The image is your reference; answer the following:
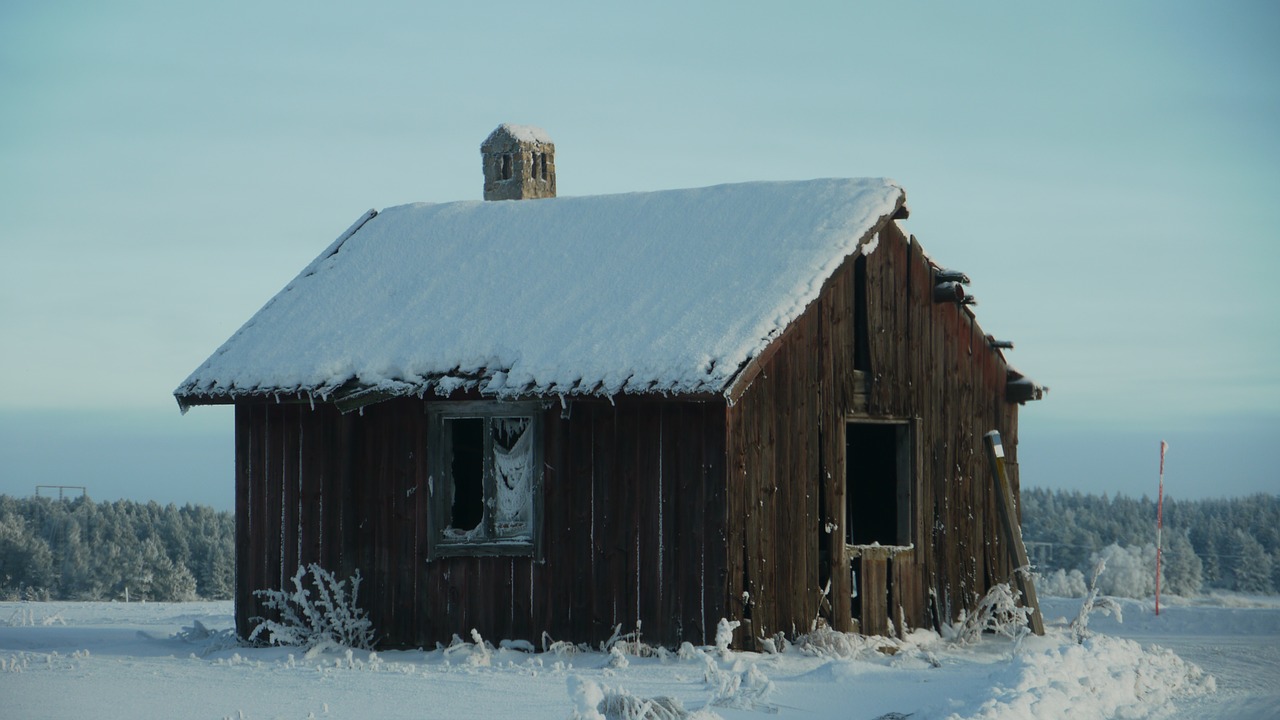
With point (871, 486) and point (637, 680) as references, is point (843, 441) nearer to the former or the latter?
point (637, 680)

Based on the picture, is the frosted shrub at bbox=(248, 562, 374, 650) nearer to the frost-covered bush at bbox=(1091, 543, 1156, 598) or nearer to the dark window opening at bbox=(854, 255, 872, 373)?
the dark window opening at bbox=(854, 255, 872, 373)

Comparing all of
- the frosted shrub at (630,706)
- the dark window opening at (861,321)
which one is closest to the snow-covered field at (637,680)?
the frosted shrub at (630,706)

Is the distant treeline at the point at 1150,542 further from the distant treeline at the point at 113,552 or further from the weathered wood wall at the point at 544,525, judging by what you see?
the distant treeline at the point at 113,552

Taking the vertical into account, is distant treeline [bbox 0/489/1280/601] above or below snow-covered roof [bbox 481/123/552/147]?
below

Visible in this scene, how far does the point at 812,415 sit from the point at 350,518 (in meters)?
4.87

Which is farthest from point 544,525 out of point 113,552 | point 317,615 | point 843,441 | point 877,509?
point 113,552

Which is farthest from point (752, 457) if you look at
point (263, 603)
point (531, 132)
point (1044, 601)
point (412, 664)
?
point (1044, 601)

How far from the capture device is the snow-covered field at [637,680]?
1066 cm

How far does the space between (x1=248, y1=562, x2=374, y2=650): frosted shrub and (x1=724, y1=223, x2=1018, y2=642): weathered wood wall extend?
3.99 m

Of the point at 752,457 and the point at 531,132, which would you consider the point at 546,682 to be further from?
the point at 531,132

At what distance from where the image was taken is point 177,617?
67.5 ft

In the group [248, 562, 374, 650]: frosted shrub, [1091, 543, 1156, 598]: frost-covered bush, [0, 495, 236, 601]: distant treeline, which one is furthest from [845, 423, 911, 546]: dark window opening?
[0, 495, 236, 601]: distant treeline

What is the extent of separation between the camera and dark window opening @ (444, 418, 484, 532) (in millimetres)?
17906

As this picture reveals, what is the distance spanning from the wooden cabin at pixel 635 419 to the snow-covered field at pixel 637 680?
0.68 metres
